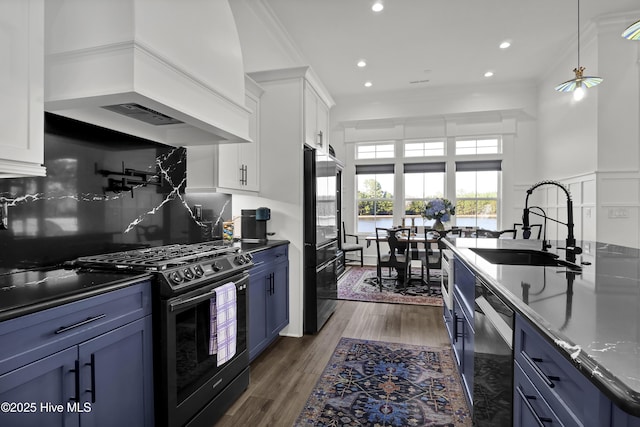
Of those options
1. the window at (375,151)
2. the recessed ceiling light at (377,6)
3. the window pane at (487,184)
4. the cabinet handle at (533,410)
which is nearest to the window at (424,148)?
the window at (375,151)

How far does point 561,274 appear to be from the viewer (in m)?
1.45

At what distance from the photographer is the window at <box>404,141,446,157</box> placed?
6.86 metres

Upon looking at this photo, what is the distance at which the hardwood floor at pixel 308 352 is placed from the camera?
2055mm

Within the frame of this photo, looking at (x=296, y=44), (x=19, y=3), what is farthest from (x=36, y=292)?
(x=296, y=44)

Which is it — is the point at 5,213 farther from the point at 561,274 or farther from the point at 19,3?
the point at 561,274

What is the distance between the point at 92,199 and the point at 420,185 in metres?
6.13

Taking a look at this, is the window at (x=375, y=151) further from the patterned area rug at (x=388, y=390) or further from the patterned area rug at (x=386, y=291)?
the patterned area rug at (x=388, y=390)

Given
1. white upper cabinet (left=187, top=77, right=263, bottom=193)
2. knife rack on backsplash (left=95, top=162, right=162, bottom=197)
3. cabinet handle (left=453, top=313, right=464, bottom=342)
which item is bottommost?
cabinet handle (left=453, top=313, right=464, bottom=342)

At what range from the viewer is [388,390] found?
2293 millimetres

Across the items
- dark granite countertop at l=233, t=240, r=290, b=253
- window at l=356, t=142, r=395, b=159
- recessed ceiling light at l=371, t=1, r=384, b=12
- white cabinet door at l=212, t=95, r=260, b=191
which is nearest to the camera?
dark granite countertop at l=233, t=240, r=290, b=253

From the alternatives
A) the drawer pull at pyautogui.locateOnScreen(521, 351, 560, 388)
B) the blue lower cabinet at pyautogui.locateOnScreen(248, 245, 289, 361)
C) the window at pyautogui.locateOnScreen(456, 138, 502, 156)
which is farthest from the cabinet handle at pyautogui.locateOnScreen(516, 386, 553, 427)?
the window at pyautogui.locateOnScreen(456, 138, 502, 156)

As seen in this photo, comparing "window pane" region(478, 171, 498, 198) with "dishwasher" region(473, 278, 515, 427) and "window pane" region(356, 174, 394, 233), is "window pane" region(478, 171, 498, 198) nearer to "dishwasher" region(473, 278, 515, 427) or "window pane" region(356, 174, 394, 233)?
"window pane" region(356, 174, 394, 233)

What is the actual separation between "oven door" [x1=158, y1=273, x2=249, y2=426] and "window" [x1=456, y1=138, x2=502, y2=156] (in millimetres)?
6095

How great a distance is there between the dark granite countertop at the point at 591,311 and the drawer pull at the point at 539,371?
136mm
